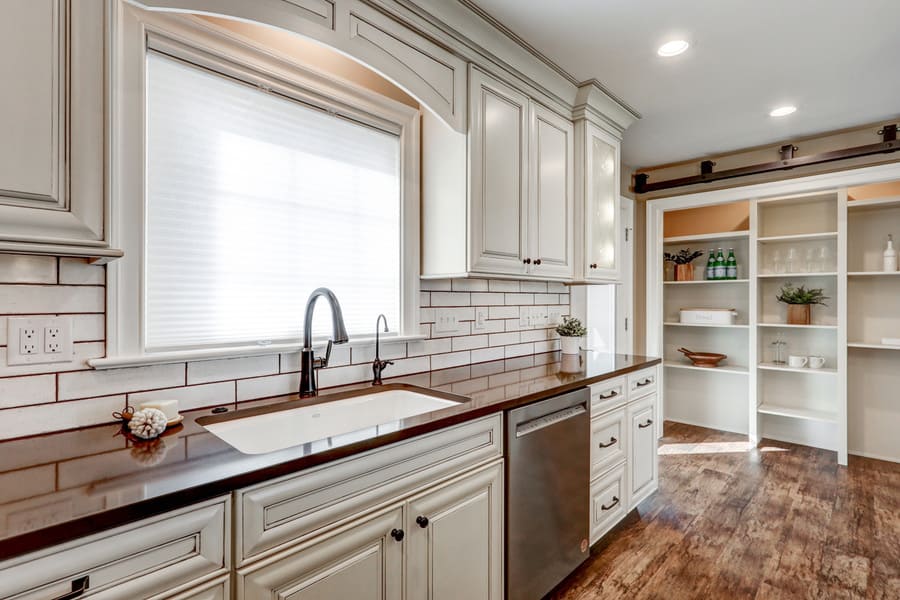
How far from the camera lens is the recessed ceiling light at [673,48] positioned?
2264mm

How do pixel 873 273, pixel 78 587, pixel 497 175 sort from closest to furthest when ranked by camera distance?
pixel 78 587, pixel 497 175, pixel 873 273

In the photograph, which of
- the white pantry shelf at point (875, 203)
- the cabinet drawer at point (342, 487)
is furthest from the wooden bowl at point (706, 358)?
the cabinet drawer at point (342, 487)

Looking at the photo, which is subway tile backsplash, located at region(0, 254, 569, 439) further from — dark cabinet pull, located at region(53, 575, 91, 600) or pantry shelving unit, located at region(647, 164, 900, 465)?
pantry shelving unit, located at region(647, 164, 900, 465)

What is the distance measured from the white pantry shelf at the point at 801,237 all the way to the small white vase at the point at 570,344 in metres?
2.18

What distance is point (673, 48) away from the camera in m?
2.31

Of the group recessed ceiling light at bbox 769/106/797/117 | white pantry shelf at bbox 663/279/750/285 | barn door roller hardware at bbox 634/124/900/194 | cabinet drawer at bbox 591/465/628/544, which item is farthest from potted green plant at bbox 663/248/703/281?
cabinet drawer at bbox 591/465/628/544

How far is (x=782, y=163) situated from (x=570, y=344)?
2405 mm

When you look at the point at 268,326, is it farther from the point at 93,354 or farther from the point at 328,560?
the point at 328,560

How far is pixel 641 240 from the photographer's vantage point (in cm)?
428

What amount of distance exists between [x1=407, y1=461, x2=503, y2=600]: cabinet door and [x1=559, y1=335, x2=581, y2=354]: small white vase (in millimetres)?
1383

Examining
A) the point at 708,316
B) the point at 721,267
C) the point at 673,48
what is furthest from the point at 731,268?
the point at 673,48

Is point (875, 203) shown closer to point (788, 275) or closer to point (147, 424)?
point (788, 275)

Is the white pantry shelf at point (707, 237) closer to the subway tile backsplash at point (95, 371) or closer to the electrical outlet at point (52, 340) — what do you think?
the subway tile backsplash at point (95, 371)

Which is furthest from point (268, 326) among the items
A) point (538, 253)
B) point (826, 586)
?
point (826, 586)
